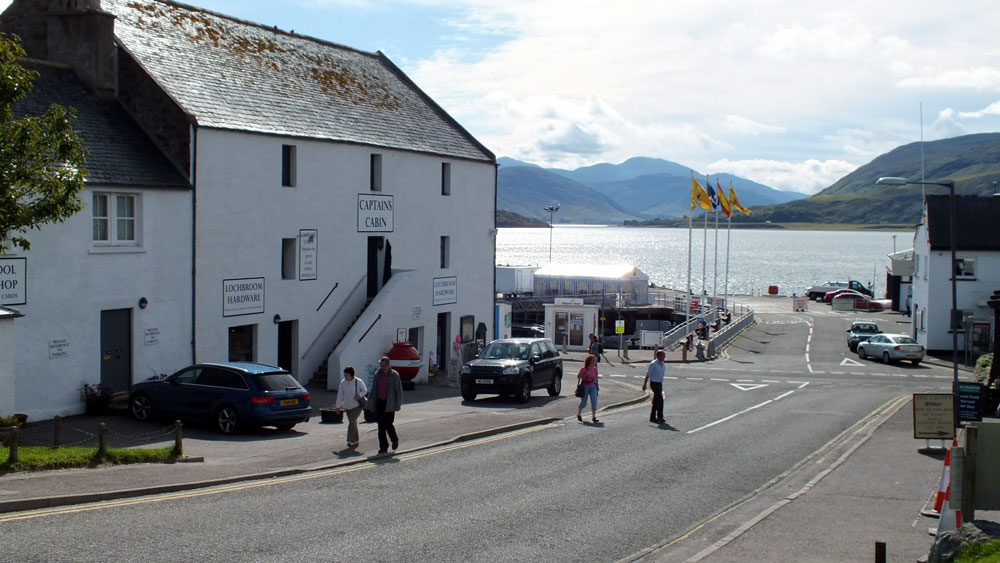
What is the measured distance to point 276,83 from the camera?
30688mm

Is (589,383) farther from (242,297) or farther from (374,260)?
(374,260)

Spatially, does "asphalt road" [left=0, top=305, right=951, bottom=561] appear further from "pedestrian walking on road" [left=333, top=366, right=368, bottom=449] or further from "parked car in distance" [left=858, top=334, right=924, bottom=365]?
"parked car in distance" [left=858, top=334, right=924, bottom=365]

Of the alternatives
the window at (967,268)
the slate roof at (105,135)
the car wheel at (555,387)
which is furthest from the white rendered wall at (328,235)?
the window at (967,268)

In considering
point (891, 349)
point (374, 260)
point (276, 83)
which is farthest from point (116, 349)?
point (891, 349)

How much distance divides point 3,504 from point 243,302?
15480 mm

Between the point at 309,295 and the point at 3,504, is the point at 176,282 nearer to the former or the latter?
the point at 309,295

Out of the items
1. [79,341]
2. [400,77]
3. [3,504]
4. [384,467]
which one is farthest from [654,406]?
[400,77]

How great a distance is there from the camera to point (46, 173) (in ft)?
51.2

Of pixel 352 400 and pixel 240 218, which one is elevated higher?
pixel 240 218

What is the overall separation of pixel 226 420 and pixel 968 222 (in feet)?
144

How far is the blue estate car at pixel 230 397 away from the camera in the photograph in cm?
1978

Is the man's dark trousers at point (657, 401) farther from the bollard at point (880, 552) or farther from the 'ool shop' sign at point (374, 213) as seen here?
the bollard at point (880, 552)

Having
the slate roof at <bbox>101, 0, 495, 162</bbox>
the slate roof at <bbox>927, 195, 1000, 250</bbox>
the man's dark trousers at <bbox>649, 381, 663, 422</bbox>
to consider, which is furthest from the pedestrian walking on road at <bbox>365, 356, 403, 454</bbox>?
the slate roof at <bbox>927, 195, 1000, 250</bbox>

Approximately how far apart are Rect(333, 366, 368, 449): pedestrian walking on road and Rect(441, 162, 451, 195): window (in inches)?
764
